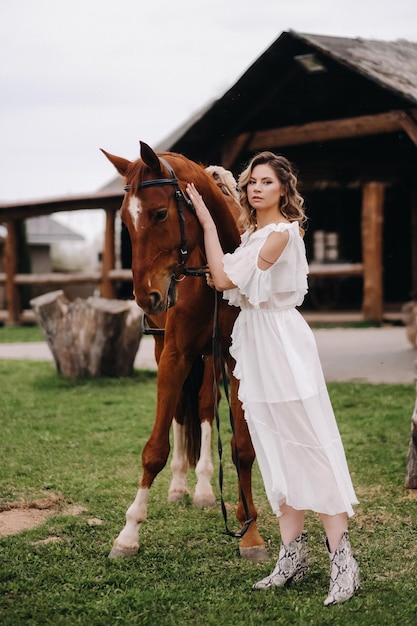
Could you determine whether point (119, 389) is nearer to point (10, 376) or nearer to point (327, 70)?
point (10, 376)

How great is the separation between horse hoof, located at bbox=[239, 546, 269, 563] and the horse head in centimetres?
129

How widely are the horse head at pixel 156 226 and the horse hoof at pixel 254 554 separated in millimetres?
1292

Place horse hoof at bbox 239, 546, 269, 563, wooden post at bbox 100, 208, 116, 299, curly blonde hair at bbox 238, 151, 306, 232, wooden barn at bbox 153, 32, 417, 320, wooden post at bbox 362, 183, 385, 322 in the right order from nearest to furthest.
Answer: curly blonde hair at bbox 238, 151, 306, 232 → horse hoof at bbox 239, 546, 269, 563 → wooden barn at bbox 153, 32, 417, 320 → wooden post at bbox 362, 183, 385, 322 → wooden post at bbox 100, 208, 116, 299

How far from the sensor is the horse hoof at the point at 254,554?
3.92 metres

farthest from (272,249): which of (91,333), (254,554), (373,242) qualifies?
(373,242)

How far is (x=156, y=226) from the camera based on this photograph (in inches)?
138

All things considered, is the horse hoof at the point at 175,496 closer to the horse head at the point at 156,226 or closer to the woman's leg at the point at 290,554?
the woman's leg at the point at 290,554

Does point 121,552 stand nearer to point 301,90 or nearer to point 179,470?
point 179,470

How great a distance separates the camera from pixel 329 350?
11.4 m

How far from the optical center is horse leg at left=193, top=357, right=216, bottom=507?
16.3 ft

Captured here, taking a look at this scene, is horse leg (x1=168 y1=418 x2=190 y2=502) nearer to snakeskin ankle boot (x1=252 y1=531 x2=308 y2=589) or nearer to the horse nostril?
snakeskin ankle boot (x1=252 y1=531 x2=308 y2=589)

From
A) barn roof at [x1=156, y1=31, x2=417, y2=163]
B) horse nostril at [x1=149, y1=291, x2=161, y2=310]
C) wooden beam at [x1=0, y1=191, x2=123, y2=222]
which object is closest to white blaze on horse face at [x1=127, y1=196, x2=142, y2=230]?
horse nostril at [x1=149, y1=291, x2=161, y2=310]

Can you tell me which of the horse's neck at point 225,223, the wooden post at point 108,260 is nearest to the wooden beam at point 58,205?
the wooden post at point 108,260

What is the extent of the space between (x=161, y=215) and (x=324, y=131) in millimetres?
8577
